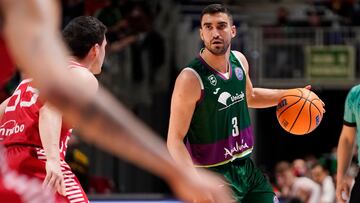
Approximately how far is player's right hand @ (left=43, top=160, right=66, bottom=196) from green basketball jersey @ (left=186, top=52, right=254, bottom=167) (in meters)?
1.80

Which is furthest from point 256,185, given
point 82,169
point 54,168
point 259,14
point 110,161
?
point 259,14

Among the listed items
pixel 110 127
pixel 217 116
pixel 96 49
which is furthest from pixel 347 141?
pixel 110 127

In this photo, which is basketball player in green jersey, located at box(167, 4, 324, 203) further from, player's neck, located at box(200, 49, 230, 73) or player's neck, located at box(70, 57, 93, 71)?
player's neck, located at box(70, 57, 93, 71)

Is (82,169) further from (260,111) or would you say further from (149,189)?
(260,111)

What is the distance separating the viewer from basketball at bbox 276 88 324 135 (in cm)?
663

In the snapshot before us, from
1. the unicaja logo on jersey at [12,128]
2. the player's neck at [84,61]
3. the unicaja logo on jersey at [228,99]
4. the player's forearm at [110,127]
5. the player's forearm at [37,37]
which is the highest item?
the player's forearm at [37,37]

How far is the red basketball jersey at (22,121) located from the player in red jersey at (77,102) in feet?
9.66

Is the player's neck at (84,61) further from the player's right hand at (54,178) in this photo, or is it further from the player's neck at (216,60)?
the player's neck at (216,60)

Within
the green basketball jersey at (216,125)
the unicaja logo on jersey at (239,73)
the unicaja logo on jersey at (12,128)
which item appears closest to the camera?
the unicaja logo on jersey at (12,128)

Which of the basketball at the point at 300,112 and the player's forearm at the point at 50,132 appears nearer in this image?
the player's forearm at the point at 50,132

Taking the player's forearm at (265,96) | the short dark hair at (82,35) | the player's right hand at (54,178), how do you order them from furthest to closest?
the player's forearm at (265,96), the short dark hair at (82,35), the player's right hand at (54,178)

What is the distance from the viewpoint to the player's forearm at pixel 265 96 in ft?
22.4

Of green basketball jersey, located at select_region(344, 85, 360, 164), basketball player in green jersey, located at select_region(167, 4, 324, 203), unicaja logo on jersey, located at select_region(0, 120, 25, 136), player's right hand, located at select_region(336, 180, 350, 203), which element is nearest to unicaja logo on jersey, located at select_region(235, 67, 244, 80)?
basketball player in green jersey, located at select_region(167, 4, 324, 203)

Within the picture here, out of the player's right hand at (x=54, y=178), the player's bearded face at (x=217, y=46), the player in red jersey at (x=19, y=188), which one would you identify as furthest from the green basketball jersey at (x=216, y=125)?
the player in red jersey at (x=19, y=188)
